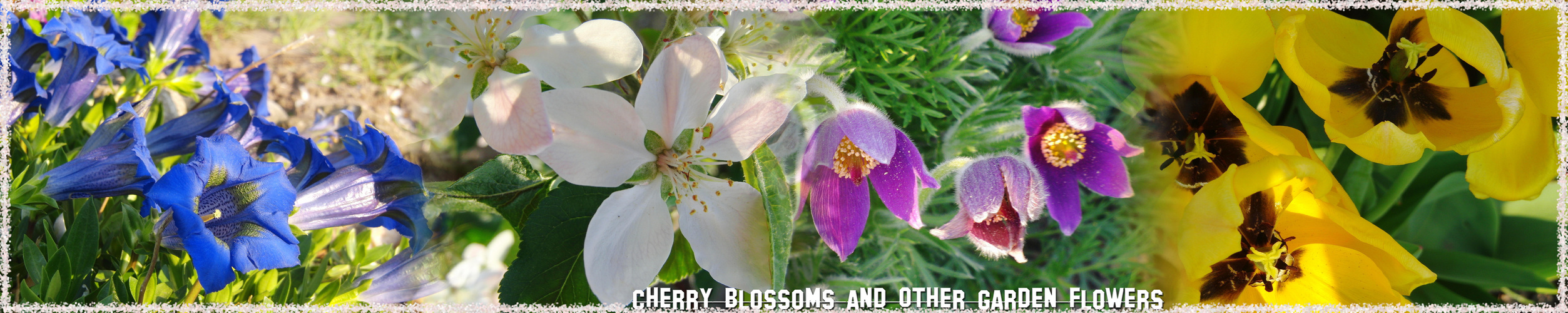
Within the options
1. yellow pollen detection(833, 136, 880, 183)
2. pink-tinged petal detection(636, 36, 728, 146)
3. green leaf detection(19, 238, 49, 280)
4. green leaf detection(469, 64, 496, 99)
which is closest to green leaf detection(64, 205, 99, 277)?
green leaf detection(19, 238, 49, 280)

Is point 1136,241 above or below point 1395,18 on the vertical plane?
below

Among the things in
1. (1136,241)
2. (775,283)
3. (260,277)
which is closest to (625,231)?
(775,283)

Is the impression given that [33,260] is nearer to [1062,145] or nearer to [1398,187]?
[1062,145]

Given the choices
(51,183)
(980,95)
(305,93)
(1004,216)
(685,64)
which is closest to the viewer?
(685,64)

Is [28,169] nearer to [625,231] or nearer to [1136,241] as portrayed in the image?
[625,231]

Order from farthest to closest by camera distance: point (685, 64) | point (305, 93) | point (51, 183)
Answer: point (305, 93), point (51, 183), point (685, 64)

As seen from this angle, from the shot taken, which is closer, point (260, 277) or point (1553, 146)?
point (1553, 146)

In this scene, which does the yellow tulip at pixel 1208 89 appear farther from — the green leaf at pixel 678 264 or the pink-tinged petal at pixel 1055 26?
the green leaf at pixel 678 264
